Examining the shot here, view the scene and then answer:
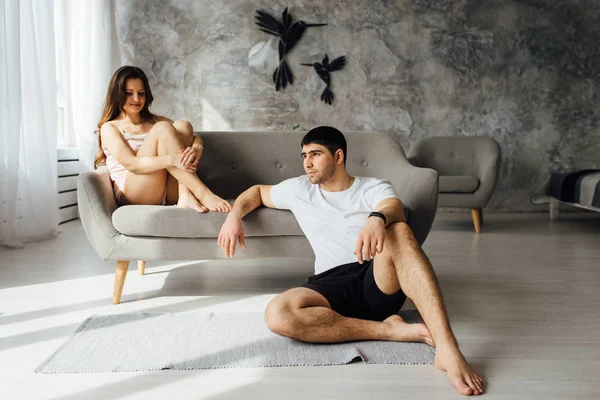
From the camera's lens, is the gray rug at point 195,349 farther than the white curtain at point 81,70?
No

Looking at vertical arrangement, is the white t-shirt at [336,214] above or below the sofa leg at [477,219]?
above

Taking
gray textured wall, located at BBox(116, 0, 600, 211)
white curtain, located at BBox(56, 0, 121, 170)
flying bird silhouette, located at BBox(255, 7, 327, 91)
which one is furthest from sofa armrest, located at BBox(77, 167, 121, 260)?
flying bird silhouette, located at BBox(255, 7, 327, 91)

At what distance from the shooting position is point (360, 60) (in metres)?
5.95

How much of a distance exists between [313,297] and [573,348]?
0.87m

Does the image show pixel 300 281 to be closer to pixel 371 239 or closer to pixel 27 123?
pixel 371 239

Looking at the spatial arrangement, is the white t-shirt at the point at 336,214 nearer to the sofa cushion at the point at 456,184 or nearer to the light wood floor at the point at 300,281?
the light wood floor at the point at 300,281

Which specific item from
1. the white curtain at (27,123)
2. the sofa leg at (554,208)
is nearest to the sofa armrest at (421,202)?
the white curtain at (27,123)

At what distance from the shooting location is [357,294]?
6.27 ft

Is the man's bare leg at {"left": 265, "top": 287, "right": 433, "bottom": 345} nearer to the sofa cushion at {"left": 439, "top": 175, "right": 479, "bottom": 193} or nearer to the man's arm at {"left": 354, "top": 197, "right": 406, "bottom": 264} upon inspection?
the man's arm at {"left": 354, "top": 197, "right": 406, "bottom": 264}

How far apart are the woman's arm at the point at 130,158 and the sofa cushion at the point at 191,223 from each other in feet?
0.72

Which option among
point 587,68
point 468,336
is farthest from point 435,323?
point 587,68

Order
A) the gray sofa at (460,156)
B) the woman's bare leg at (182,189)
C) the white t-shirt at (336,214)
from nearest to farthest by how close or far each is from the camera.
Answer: the white t-shirt at (336,214) → the woman's bare leg at (182,189) → the gray sofa at (460,156)

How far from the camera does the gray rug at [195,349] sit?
1704mm

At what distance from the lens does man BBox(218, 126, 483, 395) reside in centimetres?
169
